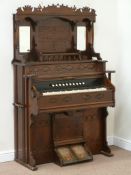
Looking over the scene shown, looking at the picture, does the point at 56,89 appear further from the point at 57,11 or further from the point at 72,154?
the point at 57,11

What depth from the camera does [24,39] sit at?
4535 millimetres

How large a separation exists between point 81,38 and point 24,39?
2.43 feet

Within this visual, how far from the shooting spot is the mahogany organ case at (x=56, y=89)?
→ 435 cm

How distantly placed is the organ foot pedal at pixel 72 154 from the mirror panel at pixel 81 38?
115 cm

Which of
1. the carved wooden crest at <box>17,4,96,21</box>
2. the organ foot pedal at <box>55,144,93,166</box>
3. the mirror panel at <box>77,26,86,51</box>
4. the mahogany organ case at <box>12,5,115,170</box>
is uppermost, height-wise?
the carved wooden crest at <box>17,4,96,21</box>

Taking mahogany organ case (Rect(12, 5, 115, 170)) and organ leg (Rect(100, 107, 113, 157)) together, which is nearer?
mahogany organ case (Rect(12, 5, 115, 170))

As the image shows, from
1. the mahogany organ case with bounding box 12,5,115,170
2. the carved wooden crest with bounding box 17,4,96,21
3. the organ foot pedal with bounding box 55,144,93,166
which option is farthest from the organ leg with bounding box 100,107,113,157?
the carved wooden crest with bounding box 17,4,96,21

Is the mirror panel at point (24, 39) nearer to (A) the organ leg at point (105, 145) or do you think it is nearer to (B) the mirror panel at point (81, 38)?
(B) the mirror panel at point (81, 38)

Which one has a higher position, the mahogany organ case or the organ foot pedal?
the mahogany organ case

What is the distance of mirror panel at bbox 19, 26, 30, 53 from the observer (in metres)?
4.52

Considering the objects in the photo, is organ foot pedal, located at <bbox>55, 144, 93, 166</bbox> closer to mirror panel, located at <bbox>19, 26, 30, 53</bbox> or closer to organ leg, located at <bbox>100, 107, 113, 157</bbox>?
organ leg, located at <bbox>100, 107, 113, 157</bbox>

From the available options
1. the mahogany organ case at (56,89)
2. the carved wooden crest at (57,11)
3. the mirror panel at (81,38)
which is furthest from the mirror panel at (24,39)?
the mirror panel at (81,38)

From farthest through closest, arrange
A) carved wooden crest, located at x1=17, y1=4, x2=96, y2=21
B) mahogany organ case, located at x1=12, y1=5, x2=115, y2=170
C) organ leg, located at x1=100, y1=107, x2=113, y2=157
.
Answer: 1. organ leg, located at x1=100, y1=107, x2=113, y2=157
2. carved wooden crest, located at x1=17, y1=4, x2=96, y2=21
3. mahogany organ case, located at x1=12, y1=5, x2=115, y2=170

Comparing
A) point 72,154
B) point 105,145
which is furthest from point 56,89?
point 105,145
